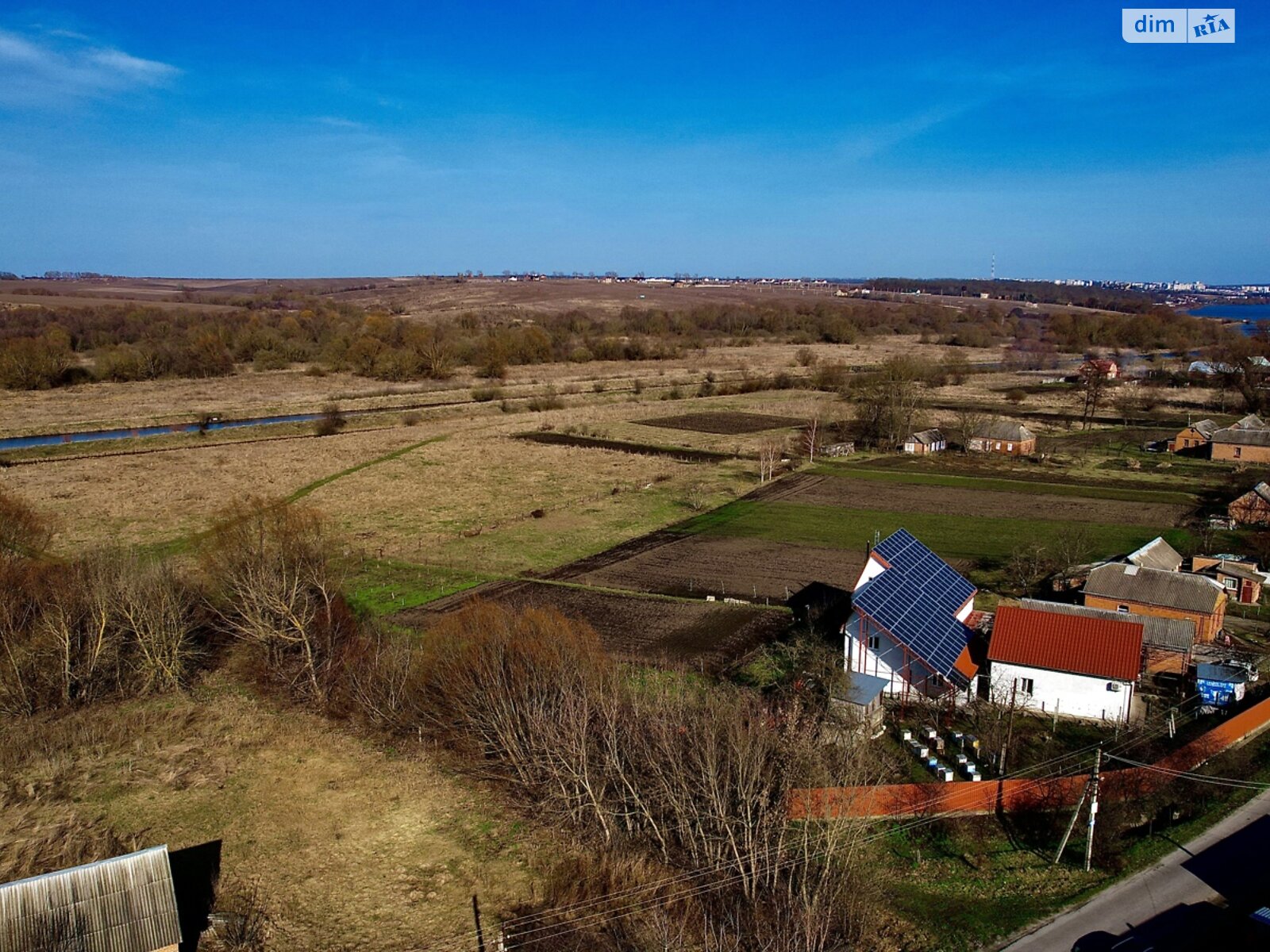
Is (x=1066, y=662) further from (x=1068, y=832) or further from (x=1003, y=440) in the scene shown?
(x=1003, y=440)

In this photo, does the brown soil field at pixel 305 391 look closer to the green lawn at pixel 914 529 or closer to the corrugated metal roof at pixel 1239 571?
the green lawn at pixel 914 529

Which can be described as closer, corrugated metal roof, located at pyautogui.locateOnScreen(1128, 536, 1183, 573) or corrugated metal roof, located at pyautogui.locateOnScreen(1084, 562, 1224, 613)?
corrugated metal roof, located at pyautogui.locateOnScreen(1084, 562, 1224, 613)

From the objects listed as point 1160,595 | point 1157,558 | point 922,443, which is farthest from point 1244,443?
point 1160,595

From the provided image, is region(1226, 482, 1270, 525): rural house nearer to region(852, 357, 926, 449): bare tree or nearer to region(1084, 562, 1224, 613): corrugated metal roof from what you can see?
region(1084, 562, 1224, 613): corrugated metal roof

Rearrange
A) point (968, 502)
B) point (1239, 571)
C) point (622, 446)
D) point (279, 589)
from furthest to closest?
1. point (622, 446)
2. point (968, 502)
3. point (1239, 571)
4. point (279, 589)

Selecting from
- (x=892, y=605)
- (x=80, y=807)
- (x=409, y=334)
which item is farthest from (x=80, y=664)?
(x=409, y=334)

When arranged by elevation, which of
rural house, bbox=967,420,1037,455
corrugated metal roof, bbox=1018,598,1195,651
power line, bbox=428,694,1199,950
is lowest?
power line, bbox=428,694,1199,950

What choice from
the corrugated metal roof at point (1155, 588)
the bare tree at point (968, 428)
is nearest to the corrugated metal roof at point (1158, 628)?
the corrugated metal roof at point (1155, 588)

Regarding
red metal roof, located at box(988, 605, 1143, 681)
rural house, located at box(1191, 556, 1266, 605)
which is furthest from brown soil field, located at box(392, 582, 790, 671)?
rural house, located at box(1191, 556, 1266, 605)
